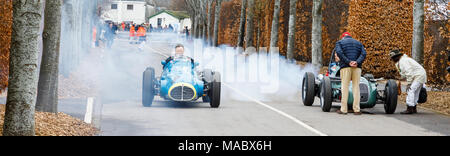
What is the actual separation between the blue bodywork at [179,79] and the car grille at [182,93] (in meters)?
0.05

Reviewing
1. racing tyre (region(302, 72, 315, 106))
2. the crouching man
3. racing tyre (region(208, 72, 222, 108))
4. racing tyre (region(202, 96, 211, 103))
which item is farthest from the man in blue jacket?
racing tyre (region(202, 96, 211, 103))

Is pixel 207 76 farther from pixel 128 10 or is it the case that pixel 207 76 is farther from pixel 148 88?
pixel 128 10

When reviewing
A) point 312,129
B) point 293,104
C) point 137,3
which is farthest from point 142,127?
point 137,3

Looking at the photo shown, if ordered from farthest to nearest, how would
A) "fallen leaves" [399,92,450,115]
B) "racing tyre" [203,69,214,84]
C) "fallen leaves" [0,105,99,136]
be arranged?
"fallen leaves" [399,92,450,115]
"racing tyre" [203,69,214,84]
"fallen leaves" [0,105,99,136]

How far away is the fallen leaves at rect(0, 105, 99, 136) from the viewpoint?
33.4 ft

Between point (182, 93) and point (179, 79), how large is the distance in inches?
13.8

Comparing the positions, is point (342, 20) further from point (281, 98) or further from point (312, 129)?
point (312, 129)

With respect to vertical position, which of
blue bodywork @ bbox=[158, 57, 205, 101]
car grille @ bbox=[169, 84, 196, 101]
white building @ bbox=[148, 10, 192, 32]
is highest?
white building @ bbox=[148, 10, 192, 32]

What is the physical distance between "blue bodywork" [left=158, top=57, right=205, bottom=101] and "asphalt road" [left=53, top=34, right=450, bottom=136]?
0.37m

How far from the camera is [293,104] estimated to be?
1725cm

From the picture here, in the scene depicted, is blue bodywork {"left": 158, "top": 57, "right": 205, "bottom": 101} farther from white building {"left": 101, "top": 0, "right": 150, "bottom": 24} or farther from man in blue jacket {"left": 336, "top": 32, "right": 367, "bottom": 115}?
white building {"left": 101, "top": 0, "right": 150, "bottom": 24}

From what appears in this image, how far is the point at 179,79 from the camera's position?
15711mm

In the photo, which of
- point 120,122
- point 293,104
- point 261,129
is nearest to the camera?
point 261,129

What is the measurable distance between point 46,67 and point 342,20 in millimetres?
18996
